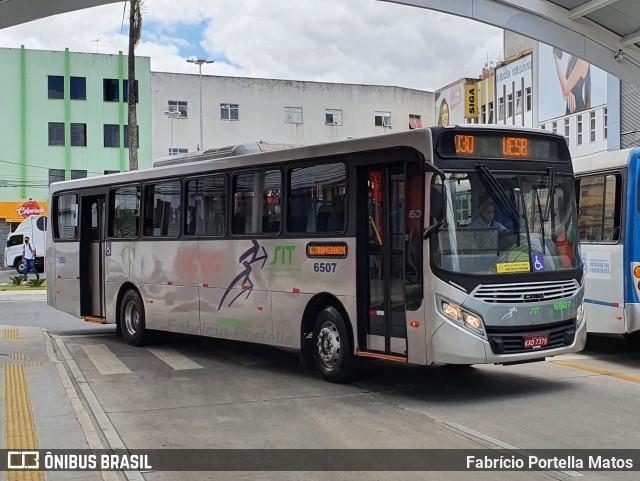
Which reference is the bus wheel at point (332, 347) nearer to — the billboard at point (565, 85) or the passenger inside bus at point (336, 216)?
the passenger inside bus at point (336, 216)

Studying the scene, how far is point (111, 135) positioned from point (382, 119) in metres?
21.6

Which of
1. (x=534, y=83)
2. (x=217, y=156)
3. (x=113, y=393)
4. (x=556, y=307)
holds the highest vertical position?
(x=534, y=83)

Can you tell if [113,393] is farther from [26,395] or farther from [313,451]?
[313,451]

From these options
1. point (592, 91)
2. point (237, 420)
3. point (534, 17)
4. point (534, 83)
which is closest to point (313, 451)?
point (237, 420)

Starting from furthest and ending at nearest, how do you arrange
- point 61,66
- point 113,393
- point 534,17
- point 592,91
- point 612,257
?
point 61,66, point 592,91, point 534,17, point 612,257, point 113,393

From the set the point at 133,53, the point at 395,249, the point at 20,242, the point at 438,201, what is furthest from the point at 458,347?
the point at 20,242

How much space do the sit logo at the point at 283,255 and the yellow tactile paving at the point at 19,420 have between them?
3679 millimetres

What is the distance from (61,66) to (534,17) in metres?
42.1

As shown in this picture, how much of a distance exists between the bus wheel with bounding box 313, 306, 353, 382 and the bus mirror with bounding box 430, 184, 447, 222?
2076mm

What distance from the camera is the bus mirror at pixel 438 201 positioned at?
29.4 ft

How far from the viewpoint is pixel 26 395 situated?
31.6ft

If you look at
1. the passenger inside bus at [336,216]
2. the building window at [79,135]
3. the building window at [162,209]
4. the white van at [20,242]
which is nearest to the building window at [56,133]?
the building window at [79,135]

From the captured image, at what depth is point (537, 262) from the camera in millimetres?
9492

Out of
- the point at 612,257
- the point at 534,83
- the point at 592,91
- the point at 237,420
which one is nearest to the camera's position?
the point at 237,420
